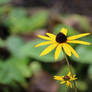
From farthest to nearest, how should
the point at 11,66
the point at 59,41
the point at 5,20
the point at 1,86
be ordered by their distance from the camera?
the point at 5,20 → the point at 11,66 → the point at 1,86 → the point at 59,41

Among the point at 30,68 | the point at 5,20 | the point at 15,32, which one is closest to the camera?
the point at 30,68

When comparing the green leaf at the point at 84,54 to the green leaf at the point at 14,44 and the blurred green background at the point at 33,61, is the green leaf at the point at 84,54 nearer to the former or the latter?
the blurred green background at the point at 33,61

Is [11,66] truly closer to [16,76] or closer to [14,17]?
[16,76]

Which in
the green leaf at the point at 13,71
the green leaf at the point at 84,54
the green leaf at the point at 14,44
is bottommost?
the green leaf at the point at 13,71

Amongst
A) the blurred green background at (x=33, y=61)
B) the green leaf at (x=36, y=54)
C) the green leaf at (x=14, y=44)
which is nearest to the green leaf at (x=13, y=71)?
the blurred green background at (x=33, y=61)

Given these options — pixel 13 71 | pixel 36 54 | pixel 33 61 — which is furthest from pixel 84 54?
pixel 13 71

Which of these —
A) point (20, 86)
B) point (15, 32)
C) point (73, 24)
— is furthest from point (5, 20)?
point (20, 86)

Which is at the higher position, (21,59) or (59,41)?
→ (21,59)
